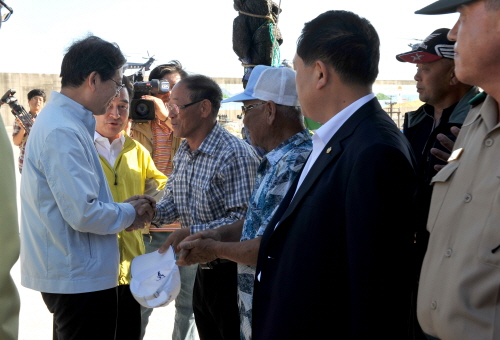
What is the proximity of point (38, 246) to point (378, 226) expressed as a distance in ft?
5.74

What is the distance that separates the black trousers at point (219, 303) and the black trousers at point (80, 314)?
58 centimetres

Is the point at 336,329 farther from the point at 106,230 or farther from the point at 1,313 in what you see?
the point at 106,230

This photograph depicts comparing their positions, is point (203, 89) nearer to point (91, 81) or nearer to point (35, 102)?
point (91, 81)

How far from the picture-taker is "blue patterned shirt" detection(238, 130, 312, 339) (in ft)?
6.99

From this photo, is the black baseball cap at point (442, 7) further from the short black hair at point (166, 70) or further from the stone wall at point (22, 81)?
the stone wall at point (22, 81)

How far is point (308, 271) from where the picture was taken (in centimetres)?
157

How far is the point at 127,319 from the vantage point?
2943 millimetres

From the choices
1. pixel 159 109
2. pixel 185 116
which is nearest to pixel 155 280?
pixel 185 116

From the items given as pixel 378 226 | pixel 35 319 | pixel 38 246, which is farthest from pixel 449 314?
pixel 35 319

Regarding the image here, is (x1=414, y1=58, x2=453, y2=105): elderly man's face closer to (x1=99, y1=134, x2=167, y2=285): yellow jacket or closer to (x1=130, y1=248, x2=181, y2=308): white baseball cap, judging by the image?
(x1=130, y1=248, x2=181, y2=308): white baseball cap

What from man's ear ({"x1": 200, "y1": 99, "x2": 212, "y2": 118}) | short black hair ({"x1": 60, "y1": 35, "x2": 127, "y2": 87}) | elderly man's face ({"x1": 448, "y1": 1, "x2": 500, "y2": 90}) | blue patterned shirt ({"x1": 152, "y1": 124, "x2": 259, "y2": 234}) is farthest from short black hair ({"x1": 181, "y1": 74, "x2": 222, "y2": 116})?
elderly man's face ({"x1": 448, "y1": 1, "x2": 500, "y2": 90})

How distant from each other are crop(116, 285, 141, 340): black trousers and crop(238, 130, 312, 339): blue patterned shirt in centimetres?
93

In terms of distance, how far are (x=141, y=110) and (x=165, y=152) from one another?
16.7 inches

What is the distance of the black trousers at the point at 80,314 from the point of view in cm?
246
